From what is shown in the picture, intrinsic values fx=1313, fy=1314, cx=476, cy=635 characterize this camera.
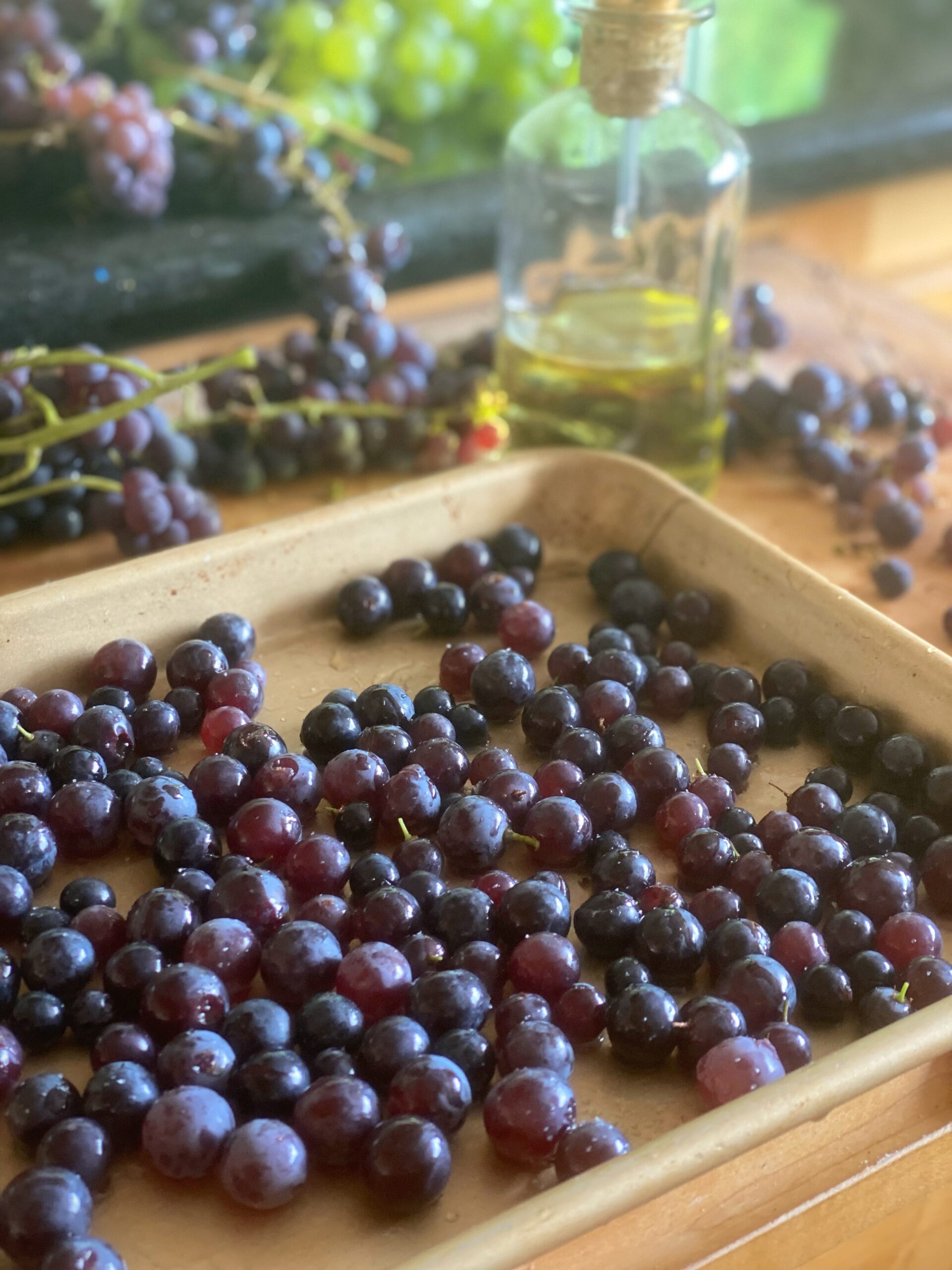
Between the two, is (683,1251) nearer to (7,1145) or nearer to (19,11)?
(7,1145)

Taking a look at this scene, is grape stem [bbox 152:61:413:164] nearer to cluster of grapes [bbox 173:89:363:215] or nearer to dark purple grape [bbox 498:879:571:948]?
cluster of grapes [bbox 173:89:363:215]

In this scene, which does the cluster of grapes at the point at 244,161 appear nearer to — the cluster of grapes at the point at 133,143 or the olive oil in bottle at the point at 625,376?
the cluster of grapes at the point at 133,143

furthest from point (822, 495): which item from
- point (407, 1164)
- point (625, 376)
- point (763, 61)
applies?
point (763, 61)

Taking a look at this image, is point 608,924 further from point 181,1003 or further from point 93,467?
point 93,467

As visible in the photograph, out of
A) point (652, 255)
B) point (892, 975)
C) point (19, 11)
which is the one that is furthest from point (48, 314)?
point (892, 975)

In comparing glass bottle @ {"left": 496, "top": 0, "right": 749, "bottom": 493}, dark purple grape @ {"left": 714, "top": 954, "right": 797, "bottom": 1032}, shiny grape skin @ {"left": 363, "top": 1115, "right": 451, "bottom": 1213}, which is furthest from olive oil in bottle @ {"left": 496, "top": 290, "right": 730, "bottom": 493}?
shiny grape skin @ {"left": 363, "top": 1115, "right": 451, "bottom": 1213}
